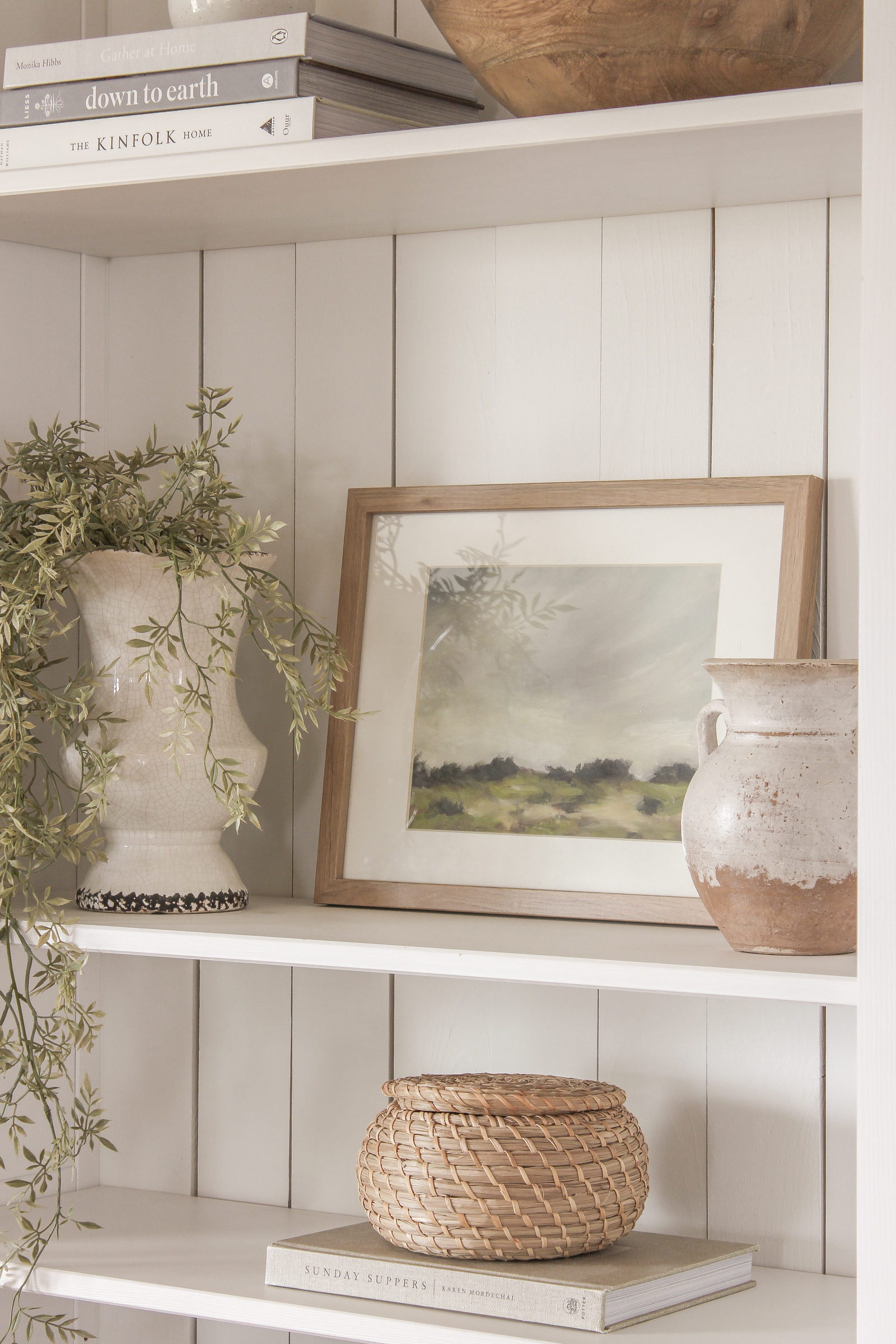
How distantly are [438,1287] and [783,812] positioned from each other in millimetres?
435

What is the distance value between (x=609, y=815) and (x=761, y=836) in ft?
0.86

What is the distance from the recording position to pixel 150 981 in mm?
1576

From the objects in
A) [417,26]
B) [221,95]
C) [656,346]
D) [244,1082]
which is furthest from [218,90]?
[244,1082]

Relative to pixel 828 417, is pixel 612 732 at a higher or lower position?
lower

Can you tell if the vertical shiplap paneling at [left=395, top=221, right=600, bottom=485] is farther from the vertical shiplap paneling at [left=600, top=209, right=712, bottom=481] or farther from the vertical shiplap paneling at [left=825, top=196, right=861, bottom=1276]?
the vertical shiplap paneling at [left=825, top=196, right=861, bottom=1276]

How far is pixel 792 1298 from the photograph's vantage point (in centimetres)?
118

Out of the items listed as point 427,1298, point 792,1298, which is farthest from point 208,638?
point 792,1298

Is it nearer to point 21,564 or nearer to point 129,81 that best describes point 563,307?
point 129,81

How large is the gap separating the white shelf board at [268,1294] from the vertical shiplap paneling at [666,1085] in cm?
9

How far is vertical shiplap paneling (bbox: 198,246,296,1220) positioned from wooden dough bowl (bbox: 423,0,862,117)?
1.36ft

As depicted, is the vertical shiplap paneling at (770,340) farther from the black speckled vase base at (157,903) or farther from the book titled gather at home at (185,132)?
the black speckled vase base at (157,903)

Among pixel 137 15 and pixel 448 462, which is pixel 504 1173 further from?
pixel 137 15

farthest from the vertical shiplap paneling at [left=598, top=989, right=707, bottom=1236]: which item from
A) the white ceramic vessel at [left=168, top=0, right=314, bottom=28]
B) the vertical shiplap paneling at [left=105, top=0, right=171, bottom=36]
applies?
the vertical shiplap paneling at [left=105, top=0, right=171, bottom=36]

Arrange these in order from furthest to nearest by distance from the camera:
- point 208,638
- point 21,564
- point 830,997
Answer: point 208,638, point 21,564, point 830,997
